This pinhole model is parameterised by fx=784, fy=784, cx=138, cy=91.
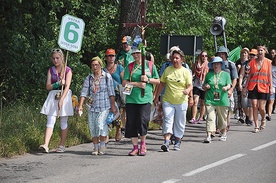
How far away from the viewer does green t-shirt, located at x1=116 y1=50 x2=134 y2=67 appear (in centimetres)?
1461

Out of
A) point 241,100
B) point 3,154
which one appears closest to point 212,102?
point 241,100

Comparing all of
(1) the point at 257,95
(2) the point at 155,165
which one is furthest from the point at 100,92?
(1) the point at 257,95

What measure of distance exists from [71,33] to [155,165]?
10.7 ft

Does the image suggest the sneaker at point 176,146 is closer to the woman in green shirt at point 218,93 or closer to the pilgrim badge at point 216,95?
the woman in green shirt at point 218,93

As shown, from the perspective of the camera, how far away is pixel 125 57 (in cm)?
1470

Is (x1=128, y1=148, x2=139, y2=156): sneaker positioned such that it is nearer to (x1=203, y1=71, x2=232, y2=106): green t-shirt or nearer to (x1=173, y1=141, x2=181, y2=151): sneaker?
(x1=173, y1=141, x2=181, y2=151): sneaker

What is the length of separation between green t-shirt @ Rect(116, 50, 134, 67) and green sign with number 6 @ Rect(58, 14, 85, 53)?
143 centimetres

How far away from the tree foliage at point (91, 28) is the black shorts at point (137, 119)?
5.38m

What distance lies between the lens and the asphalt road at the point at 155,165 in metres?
10.0

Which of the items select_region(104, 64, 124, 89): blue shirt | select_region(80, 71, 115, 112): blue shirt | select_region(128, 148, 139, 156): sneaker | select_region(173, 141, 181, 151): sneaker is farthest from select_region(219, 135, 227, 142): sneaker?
select_region(80, 71, 115, 112): blue shirt

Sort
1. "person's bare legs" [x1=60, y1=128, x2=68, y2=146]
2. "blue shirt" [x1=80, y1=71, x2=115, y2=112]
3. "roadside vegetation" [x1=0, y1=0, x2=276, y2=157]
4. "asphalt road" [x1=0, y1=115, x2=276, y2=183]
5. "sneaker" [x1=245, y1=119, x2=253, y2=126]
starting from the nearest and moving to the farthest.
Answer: "asphalt road" [x1=0, y1=115, x2=276, y2=183] < "blue shirt" [x1=80, y1=71, x2=115, y2=112] < "person's bare legs" [x1=60, y1=128, x2=68, y2=146] < "roadside vegetation" [x1=0, y1=0, x2=276, y2=157] < "sneaker" [x1=245, y1=119, x2=253, y2=126]

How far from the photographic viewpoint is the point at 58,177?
33.4ft

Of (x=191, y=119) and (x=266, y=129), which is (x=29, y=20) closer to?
(x=191, y=119)

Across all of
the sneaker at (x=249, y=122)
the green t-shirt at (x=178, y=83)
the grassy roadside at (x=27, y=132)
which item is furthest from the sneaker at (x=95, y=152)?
the sneaker at (x=249, y=122)
